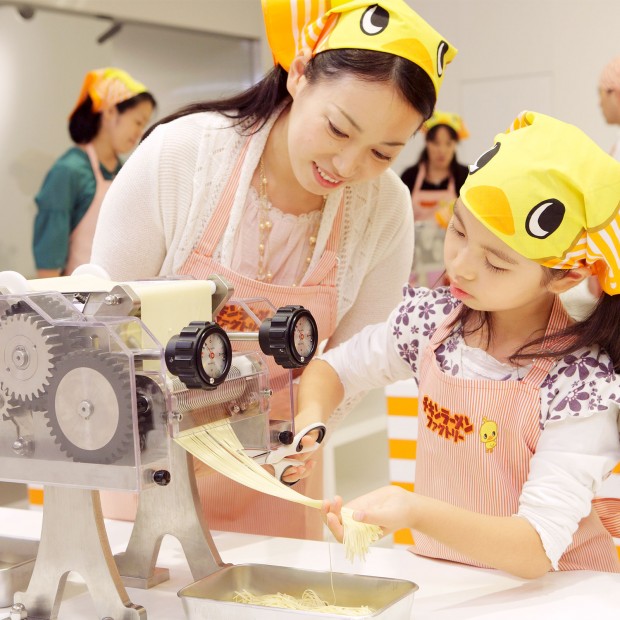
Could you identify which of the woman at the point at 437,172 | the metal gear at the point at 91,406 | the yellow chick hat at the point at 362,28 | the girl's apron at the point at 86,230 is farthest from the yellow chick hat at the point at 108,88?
the metal gear at the point at 91,406

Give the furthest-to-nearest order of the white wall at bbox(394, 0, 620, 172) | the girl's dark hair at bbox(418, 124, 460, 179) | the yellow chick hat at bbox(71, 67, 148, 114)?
the white wall at bbox(394, 0, 620, 172)
the girl's dark hair at bbox(418, 124, 460, 179)
the yellow chick hat at bbox(71, 67, 148, 114)

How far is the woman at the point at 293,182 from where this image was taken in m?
1.50

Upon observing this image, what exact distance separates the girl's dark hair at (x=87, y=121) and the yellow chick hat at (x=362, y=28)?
257 centimetres

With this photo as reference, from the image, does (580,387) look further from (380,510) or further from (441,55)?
(441,55)

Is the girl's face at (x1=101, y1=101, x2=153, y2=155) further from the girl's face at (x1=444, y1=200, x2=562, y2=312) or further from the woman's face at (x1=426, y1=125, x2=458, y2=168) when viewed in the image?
the girl's face at (x1=444, y1=200, x2=562, y2=312)

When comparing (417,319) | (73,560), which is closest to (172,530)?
(73,560)

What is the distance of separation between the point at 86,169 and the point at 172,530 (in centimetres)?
284

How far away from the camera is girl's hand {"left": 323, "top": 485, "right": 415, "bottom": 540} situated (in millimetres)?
1120

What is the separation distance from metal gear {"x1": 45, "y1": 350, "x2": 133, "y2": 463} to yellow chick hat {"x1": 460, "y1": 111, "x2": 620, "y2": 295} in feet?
1.87

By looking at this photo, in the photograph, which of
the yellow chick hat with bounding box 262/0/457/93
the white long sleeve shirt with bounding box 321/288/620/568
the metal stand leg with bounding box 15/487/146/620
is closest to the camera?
the metal stand leg with bounding box 15/487/146/620

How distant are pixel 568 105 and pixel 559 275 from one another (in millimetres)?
4047

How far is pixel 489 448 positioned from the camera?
1.40m

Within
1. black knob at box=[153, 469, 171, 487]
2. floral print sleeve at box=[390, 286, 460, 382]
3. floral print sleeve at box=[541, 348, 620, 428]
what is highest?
floral print sleeve at box=[390, 286, 460, 382]

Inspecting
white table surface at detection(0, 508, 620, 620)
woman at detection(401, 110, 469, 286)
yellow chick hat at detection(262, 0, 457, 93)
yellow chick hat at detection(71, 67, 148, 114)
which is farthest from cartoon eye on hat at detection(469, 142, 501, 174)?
woman at detection(401, 110, 469, 286)
